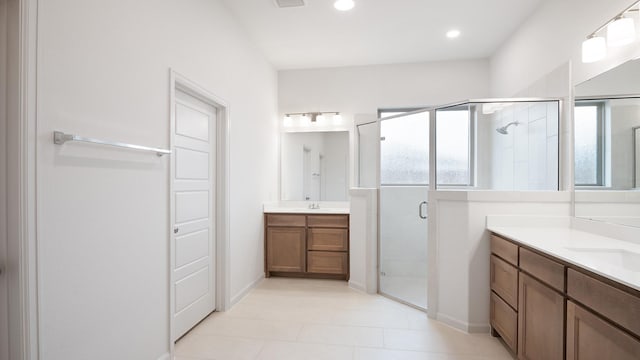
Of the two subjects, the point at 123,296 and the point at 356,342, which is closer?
the point at 123,296

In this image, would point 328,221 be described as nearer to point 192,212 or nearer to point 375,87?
point 192,212

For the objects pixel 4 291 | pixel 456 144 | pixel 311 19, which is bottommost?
pixel 4 291

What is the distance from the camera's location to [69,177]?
1.40 meters

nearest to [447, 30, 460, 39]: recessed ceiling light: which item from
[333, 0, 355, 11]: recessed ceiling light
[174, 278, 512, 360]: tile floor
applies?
[333, 0, 355, 11]: recessed ceiling light

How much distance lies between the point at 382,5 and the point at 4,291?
3.13 m

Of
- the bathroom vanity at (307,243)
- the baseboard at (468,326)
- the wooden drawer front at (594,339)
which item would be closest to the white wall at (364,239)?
the bathroom vanity at (307,243)

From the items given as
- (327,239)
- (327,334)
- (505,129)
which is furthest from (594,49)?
(327,239)

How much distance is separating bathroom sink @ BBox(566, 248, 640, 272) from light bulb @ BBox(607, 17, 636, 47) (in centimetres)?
118

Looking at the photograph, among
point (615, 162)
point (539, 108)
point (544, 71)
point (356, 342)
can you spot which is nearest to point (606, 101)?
point (615, 162)

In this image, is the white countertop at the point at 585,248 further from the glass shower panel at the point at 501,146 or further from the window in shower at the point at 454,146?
the window in shower at the point at 454,146

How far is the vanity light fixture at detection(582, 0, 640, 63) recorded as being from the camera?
6.05ft

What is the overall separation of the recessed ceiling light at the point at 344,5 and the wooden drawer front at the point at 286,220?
2303 millimetres

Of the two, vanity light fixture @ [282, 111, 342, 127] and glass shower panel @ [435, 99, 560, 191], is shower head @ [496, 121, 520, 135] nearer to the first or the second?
glass shower panel @ [435, 99, 560, 191]

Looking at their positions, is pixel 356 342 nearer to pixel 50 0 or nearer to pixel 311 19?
pixel 50 0
